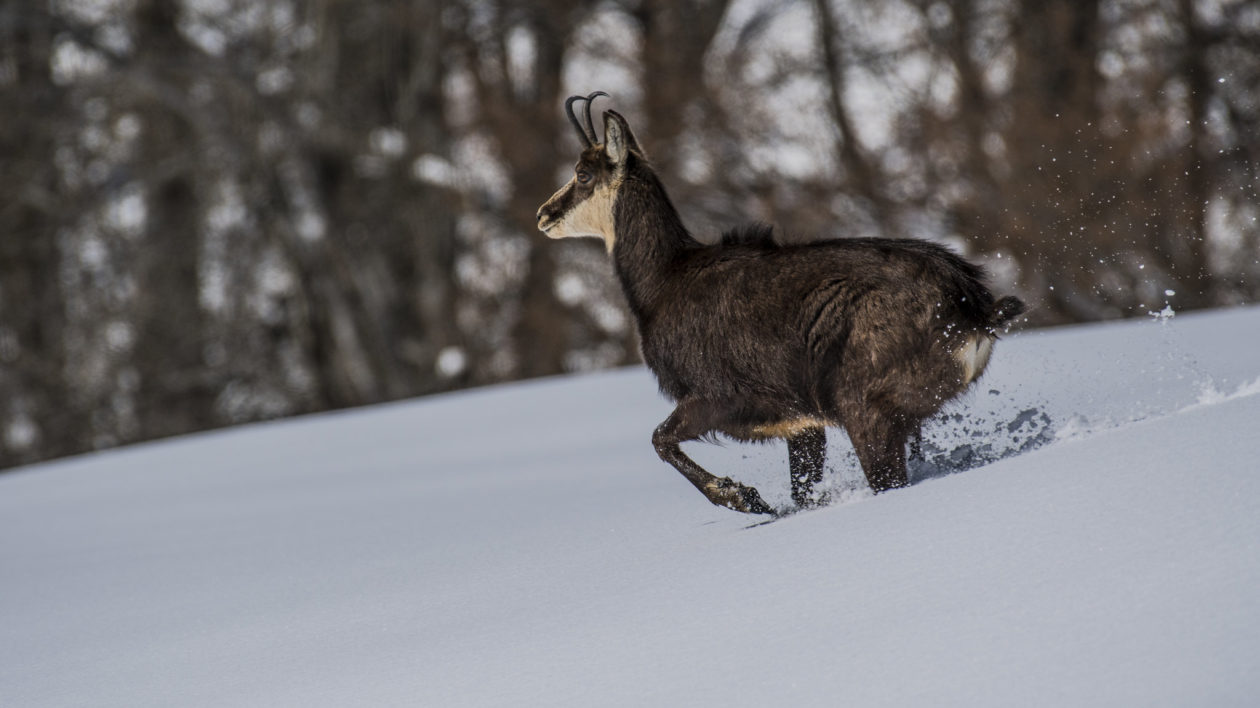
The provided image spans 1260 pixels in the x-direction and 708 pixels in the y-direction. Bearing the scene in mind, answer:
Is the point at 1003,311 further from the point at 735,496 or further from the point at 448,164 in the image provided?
the point at 448,164

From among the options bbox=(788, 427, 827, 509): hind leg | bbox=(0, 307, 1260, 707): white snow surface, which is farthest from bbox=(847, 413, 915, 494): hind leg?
bbox=(788, 427, 827, 509): hind leg

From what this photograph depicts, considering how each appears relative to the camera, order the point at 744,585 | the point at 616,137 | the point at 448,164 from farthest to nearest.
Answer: the point at 448,164
the point at 616,137
the point at 744,585

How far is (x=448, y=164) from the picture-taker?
63.3 feet

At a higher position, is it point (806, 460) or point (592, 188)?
point (592, 188)

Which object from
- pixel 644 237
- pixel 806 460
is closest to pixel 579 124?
pixel 644 237

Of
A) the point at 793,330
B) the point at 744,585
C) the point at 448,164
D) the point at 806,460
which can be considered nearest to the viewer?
the point at 744,585

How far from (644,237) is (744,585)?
191 centimetres

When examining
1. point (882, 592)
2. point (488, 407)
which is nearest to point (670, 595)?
point (882, 592)

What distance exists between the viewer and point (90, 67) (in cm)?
1975

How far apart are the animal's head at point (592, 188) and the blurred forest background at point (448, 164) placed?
11.9 m

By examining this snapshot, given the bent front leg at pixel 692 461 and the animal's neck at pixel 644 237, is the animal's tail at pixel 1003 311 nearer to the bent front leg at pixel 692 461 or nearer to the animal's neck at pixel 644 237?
the bent front leg at pixel 692 461

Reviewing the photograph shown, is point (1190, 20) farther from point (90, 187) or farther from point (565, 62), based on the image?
point (90, 187)

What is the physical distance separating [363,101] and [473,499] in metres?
14.2

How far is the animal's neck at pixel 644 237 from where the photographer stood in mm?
5289
